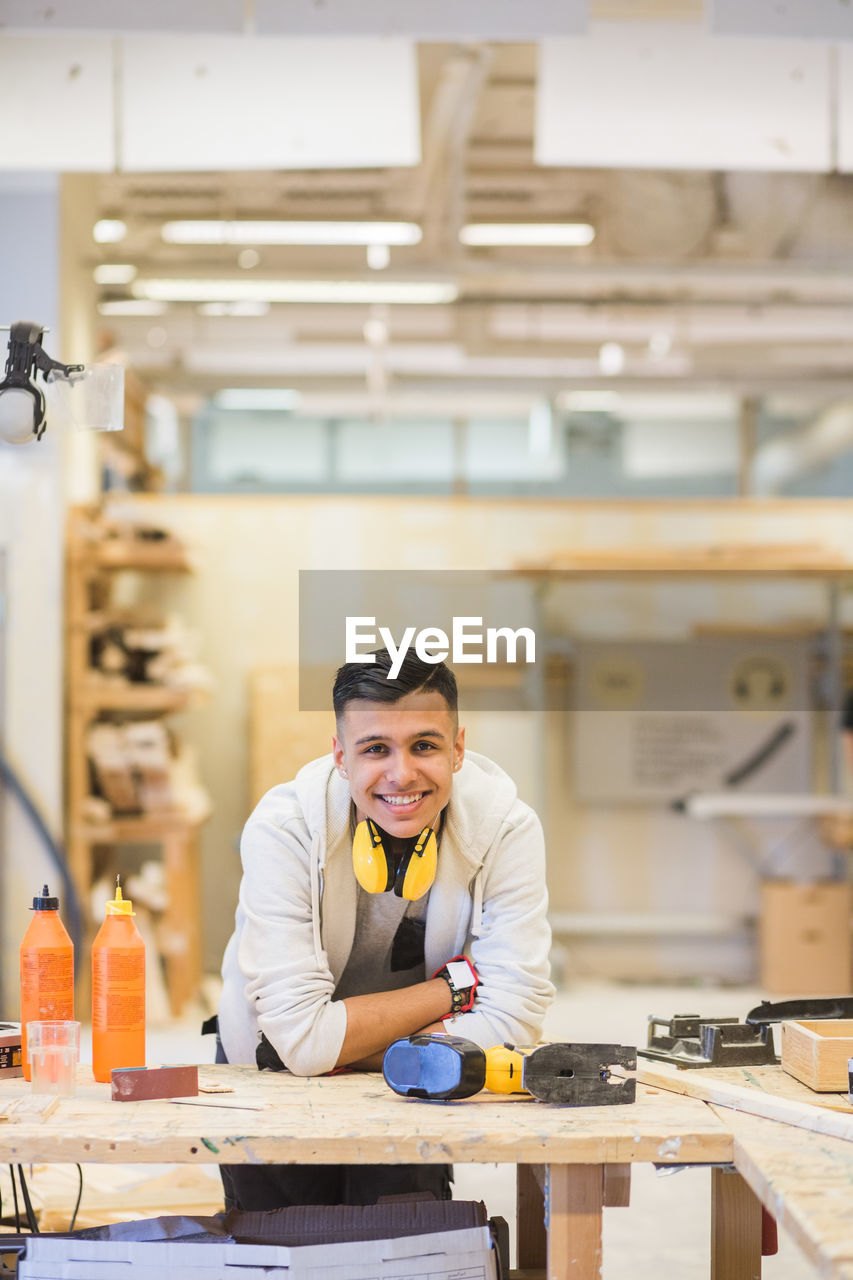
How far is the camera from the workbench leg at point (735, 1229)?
72.3 inches

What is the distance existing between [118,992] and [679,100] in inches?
124

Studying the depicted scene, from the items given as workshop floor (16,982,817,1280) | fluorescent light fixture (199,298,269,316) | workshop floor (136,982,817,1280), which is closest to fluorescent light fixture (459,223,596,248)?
fluorescent light fixture (199,298,269,316)

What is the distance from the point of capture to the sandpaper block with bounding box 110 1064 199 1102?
1.68 metres

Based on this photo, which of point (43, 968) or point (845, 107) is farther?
point (845, 107)

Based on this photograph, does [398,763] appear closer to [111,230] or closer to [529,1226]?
[529,1226]

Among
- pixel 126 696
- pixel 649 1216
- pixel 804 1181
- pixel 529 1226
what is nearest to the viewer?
pixel 804 1181

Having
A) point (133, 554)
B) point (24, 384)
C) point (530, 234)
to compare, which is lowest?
point (24, 384)

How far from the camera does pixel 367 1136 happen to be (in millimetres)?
1525

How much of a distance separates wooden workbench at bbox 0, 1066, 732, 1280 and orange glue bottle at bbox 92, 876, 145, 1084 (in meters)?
0.18

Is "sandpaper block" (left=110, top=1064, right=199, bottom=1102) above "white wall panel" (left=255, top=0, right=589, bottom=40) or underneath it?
underneath

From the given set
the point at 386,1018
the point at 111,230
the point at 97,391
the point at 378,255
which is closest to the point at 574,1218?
the point at 386,1018

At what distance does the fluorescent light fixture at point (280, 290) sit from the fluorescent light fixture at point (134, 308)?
1.0 inches

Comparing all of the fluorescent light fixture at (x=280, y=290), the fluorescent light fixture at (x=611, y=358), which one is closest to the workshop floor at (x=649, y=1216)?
the fluorescent light fixture at (x=611, y=358)

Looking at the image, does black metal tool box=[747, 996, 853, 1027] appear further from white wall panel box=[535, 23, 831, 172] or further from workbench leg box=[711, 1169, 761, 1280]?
white wall panel box=[535, 23, 831, 172]
